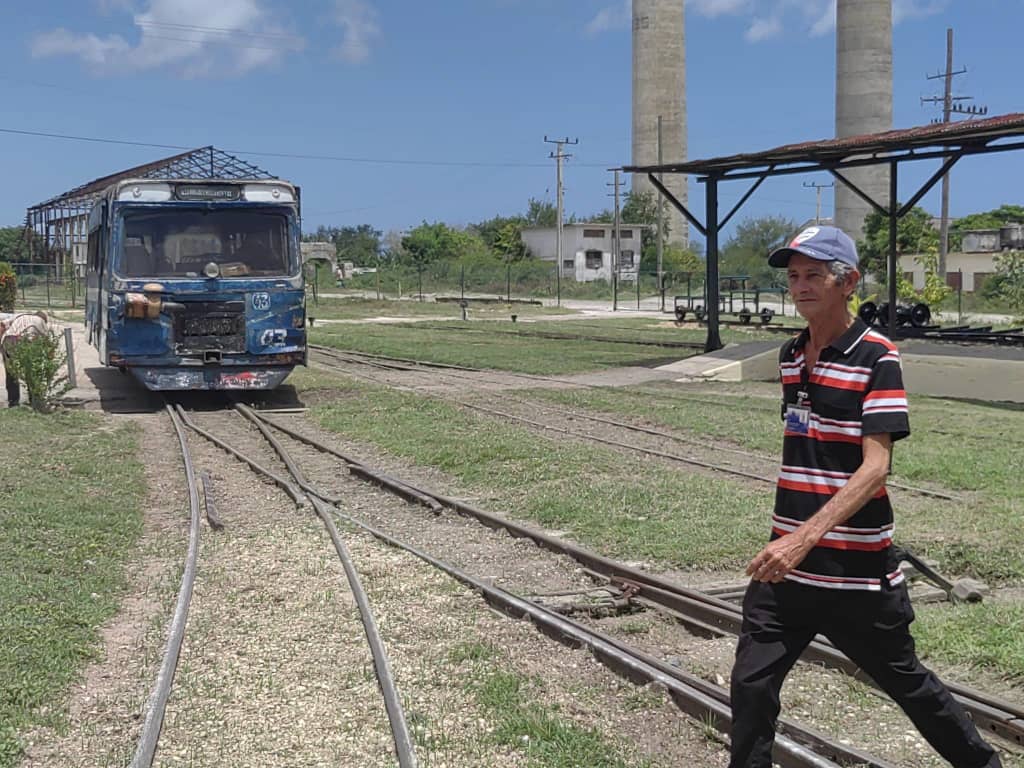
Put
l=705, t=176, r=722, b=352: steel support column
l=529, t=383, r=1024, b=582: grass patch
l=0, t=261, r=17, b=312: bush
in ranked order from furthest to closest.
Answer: l=0, t=261, r=17, b=312: bush → l=705, t=176, r=722, b=352: steel support column → l=529, t=383, r=1024, b=582: grass patch

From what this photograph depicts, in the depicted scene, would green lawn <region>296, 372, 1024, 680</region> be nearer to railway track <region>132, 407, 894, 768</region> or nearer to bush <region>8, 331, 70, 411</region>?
railway track <region>132, 407, 894, 768</region>

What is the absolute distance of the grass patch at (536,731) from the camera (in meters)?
5.10

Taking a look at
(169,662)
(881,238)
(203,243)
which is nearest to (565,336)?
(203,243)

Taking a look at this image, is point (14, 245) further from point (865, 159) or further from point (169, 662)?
point (169, 662)

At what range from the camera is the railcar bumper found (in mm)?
18078

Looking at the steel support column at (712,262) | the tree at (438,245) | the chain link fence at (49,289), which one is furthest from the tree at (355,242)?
the steel support column at (712,262)

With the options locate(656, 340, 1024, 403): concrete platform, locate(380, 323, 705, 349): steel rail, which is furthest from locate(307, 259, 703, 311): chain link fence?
locate(656, 340, 1024, 403): concrete platform

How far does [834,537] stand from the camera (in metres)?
4.06

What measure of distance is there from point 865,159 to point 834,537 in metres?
21.0

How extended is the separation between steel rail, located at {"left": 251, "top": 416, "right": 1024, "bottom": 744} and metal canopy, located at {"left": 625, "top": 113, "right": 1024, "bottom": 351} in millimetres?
13018

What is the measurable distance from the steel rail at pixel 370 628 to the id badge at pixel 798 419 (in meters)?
2.18

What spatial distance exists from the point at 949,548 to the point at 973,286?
65.4m

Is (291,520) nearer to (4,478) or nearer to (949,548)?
(4,478)

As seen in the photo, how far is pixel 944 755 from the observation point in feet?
13.9
